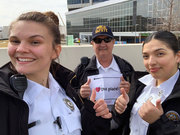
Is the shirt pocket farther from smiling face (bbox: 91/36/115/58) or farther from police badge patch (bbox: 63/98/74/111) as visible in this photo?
smiling face (bbox: 91/36/115/58)

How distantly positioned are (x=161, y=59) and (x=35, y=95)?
4.08 ft

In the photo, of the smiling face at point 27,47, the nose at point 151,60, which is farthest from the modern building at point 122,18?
the smiling face at point 27,47

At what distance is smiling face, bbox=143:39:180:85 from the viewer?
59.1 inches

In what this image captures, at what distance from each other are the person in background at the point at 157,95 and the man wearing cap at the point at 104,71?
49 centimetres

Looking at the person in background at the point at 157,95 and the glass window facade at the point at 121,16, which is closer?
the person in background at the point at 157,95

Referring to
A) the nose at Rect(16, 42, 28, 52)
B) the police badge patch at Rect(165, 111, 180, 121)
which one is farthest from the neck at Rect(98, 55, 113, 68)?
the nose at Rect(16, 42, 28, 52)

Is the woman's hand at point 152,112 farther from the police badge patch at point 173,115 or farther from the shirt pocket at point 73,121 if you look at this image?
the shirt pocket at point 73,121

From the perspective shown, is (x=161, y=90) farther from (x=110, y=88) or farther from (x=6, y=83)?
(x=6, y=83)

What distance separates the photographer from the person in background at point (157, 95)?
1292 mm

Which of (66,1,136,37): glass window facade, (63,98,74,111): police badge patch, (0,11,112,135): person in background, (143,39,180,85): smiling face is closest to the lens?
(0,11,112,135): person in background

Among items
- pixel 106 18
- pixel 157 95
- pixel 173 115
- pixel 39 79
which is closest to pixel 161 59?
pixel 157 95

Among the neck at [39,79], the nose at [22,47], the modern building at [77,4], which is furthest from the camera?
the modern building at [77,4]

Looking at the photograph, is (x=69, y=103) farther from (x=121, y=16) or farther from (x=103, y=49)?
(x=121, y=16)

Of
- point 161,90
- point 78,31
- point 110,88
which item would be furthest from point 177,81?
point 78,31
